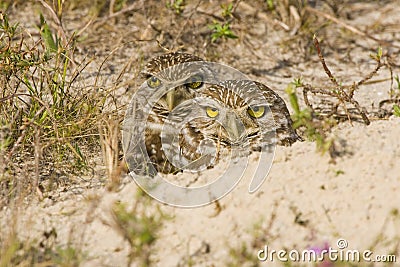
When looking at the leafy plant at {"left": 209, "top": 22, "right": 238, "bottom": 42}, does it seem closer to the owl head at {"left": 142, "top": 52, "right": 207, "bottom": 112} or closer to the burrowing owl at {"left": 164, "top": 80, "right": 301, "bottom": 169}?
the owl head at {"left": 142, "top": 52, "right": 207, "bottom": 112}

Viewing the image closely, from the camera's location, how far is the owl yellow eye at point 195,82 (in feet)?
17.1

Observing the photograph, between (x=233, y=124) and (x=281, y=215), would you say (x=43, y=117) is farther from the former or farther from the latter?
(x=281, y=215)

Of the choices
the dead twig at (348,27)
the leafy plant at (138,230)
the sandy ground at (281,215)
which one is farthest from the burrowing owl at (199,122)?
the dead twig at (348,27)

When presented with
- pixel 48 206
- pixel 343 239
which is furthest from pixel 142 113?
pixel 343 239

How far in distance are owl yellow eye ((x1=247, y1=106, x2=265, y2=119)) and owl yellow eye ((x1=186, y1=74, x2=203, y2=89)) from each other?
2.29 feet

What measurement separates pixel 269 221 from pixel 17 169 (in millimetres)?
1752

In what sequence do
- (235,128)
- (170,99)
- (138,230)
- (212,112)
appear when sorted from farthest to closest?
(170,99)
(212,112)
(235,128)
(138,230)

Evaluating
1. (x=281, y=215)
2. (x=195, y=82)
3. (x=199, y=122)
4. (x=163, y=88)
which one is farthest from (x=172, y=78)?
(x=281, y=215)

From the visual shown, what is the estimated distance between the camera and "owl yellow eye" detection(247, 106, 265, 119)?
467cm

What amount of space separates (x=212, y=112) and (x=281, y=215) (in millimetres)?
1277

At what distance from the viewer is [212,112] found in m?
4.78

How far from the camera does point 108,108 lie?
507 cm

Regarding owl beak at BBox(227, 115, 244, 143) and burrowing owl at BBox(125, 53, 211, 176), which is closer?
owl beak at BBox(227, 115, 244, 143)

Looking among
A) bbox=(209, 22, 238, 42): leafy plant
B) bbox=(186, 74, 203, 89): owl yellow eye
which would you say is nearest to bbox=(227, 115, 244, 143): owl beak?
bbox=(186, 74, 203, 89): owl yellow eye
